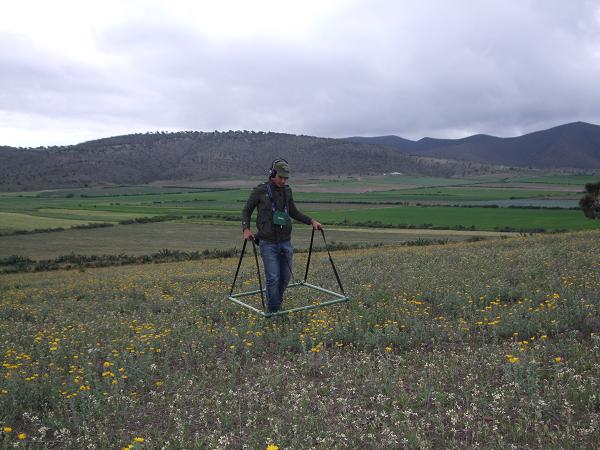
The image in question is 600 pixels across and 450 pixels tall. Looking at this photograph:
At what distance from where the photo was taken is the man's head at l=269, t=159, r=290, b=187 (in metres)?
9.70

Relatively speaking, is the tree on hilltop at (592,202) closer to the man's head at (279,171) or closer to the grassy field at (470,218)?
the grassy field at (470,218)

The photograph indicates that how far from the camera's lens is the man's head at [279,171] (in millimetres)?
9695

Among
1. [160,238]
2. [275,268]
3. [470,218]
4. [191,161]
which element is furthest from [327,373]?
[191,161]

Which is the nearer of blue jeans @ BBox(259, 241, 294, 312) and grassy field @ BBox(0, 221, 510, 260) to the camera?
blue jeans @ BBox(259, 241, 294, 312)

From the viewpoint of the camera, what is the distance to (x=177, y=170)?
176625 millimetres

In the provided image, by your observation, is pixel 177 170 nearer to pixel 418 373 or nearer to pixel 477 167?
pixel 477 167

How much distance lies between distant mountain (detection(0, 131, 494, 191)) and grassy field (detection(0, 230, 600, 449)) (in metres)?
153

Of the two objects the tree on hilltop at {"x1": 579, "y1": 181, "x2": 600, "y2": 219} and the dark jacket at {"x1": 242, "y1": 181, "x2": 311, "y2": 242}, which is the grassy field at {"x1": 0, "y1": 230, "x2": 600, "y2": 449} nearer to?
the dark jacket at {"x1": 242, "y1": 181, "x2": 311, "y2": 242}

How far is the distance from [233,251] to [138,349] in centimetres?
2838

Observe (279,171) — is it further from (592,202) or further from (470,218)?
(470,218)

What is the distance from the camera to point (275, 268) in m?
9.85

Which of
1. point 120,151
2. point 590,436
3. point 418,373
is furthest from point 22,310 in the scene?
point 120,151

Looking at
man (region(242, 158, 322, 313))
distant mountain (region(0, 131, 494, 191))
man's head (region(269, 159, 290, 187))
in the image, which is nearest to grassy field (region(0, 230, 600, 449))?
man (region(242, 158, 322, 313))

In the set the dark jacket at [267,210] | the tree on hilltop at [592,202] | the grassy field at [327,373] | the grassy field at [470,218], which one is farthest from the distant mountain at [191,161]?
the grassy field at [327,373]
